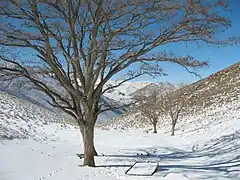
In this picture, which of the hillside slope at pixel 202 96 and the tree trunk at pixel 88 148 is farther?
the hillside slope at pixel 202 96

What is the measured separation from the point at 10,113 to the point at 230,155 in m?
13.2

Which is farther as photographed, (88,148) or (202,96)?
(202,96)

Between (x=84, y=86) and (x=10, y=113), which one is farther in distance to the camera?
(x=10, y=113)

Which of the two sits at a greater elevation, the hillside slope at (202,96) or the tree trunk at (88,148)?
the hillside slope at (202,96)

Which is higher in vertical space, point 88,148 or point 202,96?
point 202,96

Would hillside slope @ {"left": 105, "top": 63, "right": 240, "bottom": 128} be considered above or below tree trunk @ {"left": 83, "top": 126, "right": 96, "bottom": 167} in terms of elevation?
above

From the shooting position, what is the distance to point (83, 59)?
9.73 metres

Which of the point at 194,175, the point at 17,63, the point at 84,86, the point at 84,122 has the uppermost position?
the point at 17,63

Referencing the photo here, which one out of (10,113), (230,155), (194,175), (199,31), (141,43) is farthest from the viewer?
(10,113)

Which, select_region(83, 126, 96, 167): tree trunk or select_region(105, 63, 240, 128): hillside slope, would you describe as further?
select_region(105, 63, 240, 128): hillside slope

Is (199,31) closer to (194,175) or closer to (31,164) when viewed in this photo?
(194,175)

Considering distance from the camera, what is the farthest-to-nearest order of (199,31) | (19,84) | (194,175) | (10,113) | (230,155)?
(10,113) < (19,84) < (230,155) < (199,31) < (194,175)

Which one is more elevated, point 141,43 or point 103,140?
point 141,43

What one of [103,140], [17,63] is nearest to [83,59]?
[17,63]
